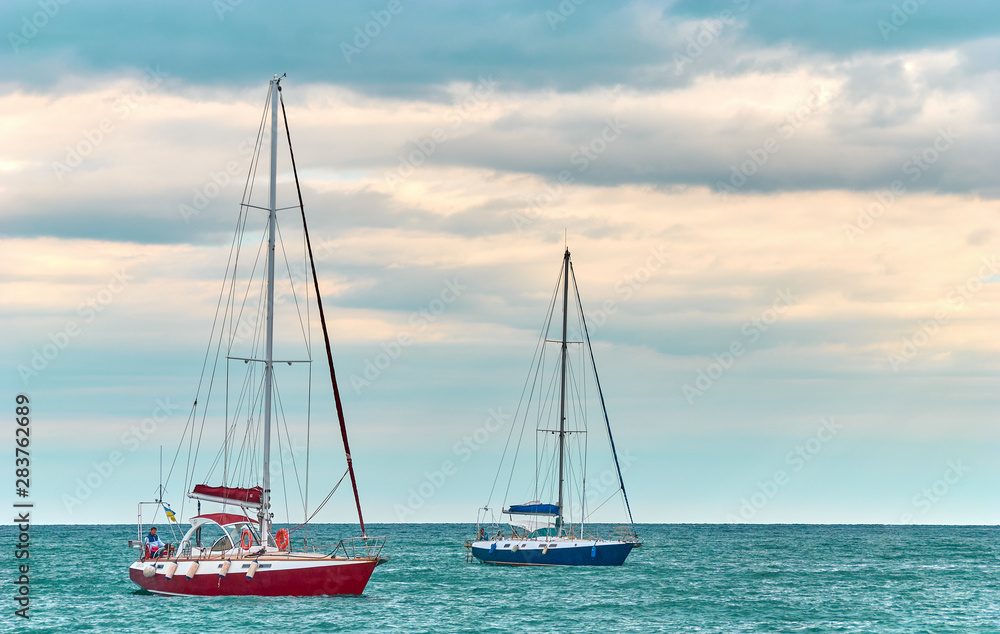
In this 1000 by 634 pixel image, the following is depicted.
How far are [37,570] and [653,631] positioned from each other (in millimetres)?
59685

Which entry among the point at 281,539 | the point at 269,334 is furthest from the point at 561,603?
the point at 269,334

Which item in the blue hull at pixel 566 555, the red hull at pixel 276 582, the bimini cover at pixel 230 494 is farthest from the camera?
the blue hull at pixel 566 555

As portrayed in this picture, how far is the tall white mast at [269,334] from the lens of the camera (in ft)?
166

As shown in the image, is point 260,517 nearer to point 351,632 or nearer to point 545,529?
point 351,632

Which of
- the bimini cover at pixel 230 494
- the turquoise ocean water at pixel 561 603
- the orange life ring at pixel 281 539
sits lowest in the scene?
the turquoise ocean water at pixel 561 603

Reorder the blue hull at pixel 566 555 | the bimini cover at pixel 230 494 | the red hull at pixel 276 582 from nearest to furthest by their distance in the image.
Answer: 1. the red hull at pixel 276 582
2. the bimini cover at pixel 230 494
3. the blue hull at pixel 566 555

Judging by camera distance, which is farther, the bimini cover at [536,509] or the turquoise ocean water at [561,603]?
the bimini cover at [536,509]

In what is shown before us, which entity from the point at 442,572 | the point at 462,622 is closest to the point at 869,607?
the point at 462,622

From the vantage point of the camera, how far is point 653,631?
5031 centimetres

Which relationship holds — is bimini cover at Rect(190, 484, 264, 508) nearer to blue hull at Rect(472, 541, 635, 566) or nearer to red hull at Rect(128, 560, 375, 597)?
red hull at Rect(128, 560, 375, 597)

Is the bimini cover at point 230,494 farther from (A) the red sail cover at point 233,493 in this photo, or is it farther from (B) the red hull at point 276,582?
(B) the red hull at point 276,582

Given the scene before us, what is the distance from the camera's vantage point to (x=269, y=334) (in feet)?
170

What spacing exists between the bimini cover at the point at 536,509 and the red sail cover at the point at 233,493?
31.4 metres

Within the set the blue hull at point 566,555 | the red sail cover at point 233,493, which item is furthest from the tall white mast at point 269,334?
the blue hull at point 566,555
